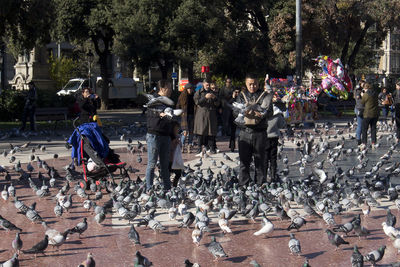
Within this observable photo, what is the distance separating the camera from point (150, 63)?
3325cm

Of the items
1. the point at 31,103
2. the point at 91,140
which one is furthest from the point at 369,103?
the point at 31,103

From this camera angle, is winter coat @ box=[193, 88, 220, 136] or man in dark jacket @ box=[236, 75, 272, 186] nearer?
man in dark jacket @ box=[236, 75, 272, 186]

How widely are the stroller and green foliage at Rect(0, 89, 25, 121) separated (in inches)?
595

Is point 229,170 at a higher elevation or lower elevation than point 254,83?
lower

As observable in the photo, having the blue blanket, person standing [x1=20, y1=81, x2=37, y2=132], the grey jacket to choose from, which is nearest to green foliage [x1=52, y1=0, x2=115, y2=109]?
person standing [x1=20, y1=81, x2=37, y2=132]

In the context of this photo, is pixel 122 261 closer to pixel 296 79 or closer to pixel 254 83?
pixel 254 83

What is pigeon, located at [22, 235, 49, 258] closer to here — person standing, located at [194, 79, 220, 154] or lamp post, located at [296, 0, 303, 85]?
person standing, located at [194, 79, 220, 154]

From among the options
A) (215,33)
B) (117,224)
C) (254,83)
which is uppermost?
(215,33)

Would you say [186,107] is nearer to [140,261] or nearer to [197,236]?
[197,236]

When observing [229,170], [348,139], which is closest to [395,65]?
[348,139]

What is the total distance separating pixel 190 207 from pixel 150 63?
25.5 metres

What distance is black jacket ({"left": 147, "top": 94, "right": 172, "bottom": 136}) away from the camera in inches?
324

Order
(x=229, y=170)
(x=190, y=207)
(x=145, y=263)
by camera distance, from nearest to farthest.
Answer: (x=145, y=263) → (x=190, y=207) → (x=229, y=170)

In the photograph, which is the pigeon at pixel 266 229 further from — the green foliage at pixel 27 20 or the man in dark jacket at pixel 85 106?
the green foliage at pixel 27 20
